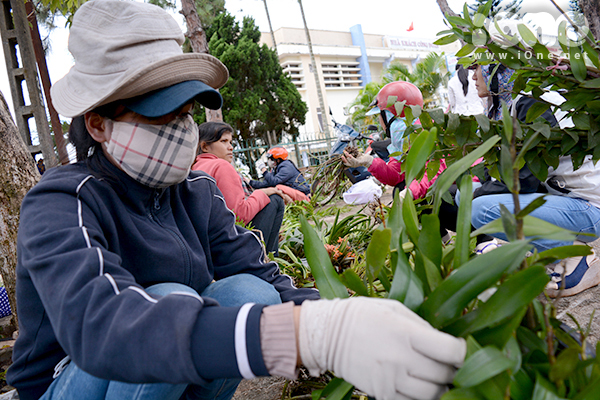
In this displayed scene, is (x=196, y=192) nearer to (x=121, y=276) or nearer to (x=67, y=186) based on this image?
(x=67, y=186)

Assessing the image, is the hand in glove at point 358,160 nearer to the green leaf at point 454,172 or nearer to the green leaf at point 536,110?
the green leaf at point 536,110

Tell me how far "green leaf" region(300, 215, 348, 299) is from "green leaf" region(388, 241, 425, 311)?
18cm

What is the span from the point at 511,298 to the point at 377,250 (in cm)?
28

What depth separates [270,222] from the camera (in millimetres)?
3154

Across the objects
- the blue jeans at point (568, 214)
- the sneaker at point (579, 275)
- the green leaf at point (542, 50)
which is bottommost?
the sneaker at point (579, 275)

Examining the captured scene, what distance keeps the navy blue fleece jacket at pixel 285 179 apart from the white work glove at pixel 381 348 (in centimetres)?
456

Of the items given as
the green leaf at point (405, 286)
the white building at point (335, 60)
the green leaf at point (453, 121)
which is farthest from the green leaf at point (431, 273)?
the white building at point (335, 60)

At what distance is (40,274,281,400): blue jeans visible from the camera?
106 cm

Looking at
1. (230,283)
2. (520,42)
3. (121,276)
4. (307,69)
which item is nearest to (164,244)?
(230,283)

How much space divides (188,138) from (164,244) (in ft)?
1.20

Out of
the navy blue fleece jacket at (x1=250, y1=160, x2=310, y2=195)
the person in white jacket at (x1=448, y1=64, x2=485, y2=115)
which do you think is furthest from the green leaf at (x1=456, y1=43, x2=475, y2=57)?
the person in white jacket at (x1=448, y1=64, x2=485, y2=115)

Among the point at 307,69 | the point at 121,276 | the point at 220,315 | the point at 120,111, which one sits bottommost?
the point at 220,315

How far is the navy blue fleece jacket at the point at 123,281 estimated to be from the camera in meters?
0.76

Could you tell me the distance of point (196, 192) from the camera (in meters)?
1.54
